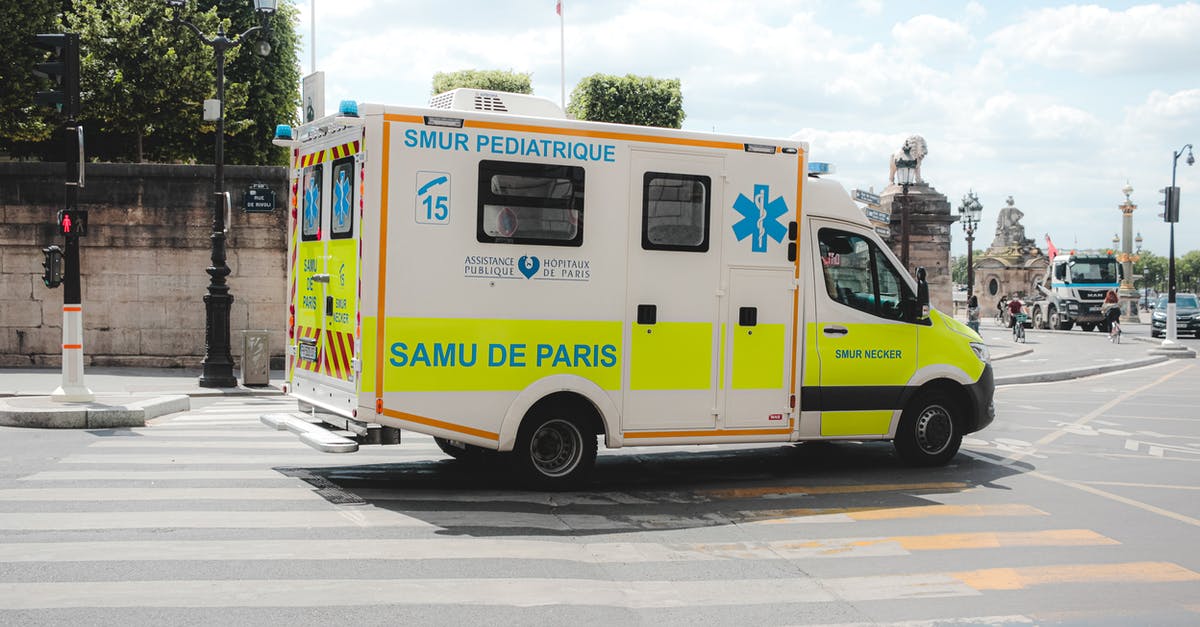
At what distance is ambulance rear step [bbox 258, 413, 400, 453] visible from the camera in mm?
8438

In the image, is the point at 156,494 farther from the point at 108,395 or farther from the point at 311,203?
the point at 108,395

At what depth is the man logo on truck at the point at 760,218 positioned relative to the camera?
9.66 metres

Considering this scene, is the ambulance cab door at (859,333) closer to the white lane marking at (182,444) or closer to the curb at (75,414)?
the white lane marking at (182,444)

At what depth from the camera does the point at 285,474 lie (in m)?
9.57

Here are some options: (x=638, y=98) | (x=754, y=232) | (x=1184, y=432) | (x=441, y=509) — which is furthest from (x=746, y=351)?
(x=638, y=98)

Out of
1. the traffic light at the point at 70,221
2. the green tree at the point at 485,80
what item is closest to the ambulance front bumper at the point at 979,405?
the traffic light at the point at 70,221

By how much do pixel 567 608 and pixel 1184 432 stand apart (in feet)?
38.9

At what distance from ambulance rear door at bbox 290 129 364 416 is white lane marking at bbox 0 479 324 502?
2.59 ft

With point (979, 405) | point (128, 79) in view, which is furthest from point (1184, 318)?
point (128, 79)

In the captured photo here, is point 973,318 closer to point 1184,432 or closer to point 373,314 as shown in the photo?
point 1184,432

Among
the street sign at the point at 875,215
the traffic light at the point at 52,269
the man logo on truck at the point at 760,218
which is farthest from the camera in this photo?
the traffic light at the point at 52,269

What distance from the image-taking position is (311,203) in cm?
971

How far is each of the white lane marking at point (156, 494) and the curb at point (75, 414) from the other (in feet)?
13.1

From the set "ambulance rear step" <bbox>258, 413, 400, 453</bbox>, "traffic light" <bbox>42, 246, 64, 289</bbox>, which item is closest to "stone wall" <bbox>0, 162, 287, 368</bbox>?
"traffic light" <bbox>42, 246, 64, 289</bbox>
